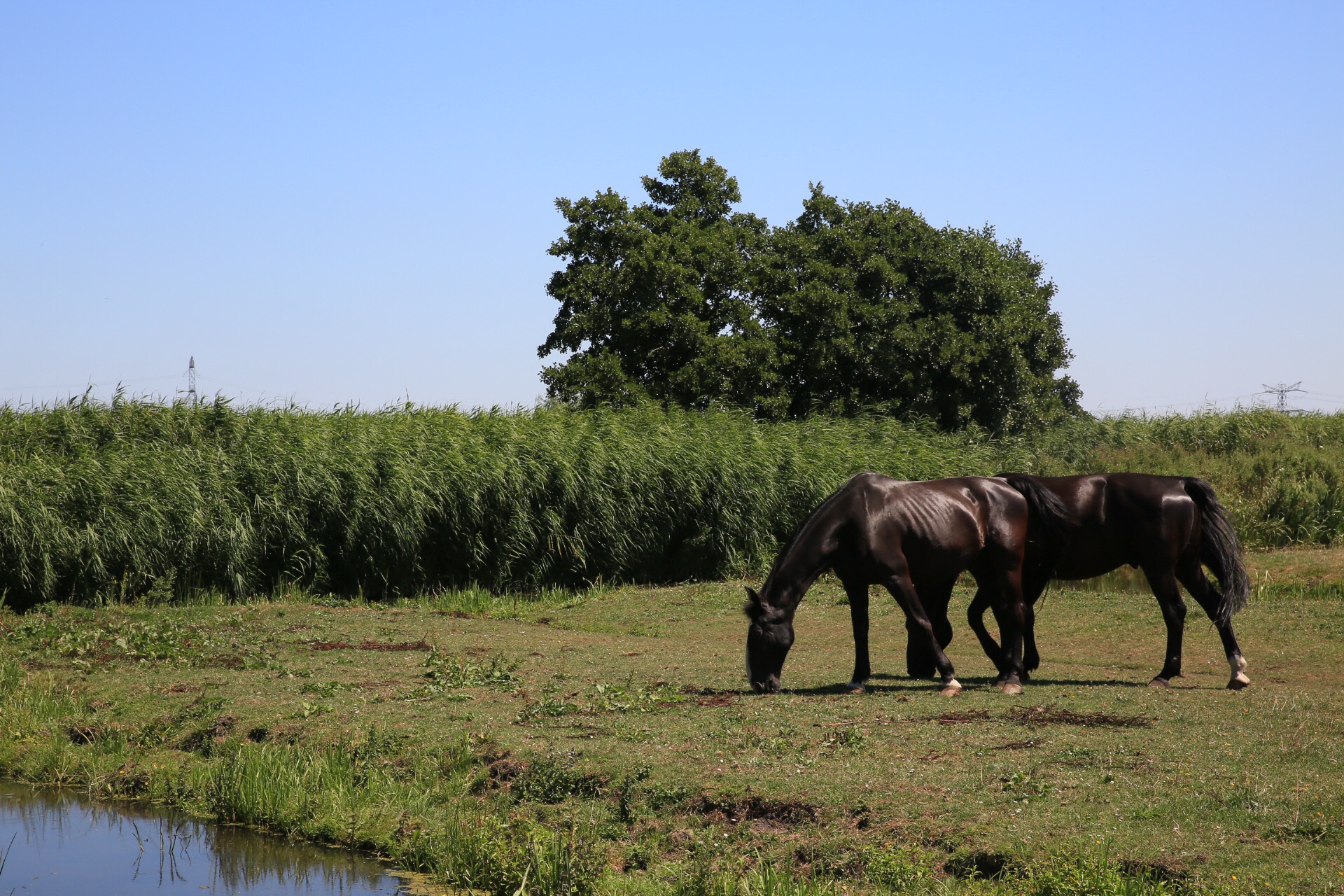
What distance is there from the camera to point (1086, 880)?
593cm

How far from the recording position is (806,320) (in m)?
34.2

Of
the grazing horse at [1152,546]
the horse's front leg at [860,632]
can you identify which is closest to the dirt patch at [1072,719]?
the horse's front leg at [860,632]

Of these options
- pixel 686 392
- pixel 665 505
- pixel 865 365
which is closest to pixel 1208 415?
pixel 865 365

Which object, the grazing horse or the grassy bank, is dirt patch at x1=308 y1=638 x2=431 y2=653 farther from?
the grazing horse

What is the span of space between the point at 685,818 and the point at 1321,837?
11.3ft

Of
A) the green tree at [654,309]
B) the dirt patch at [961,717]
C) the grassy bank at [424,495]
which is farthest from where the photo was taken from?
the green tree at [654,309]

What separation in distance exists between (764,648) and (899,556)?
4.74ft

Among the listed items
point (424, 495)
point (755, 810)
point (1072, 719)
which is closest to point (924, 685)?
point (1072, 719)

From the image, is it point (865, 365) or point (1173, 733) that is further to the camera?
point (865, 365)

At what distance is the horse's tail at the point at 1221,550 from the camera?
11.5 meters

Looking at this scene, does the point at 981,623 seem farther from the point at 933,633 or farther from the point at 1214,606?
the point at 1214,606

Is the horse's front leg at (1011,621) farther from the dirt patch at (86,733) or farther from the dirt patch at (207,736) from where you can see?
the dirt patch at (86,733)

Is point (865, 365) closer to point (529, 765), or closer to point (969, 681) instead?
point (969, 681)

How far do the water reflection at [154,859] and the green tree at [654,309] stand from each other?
2329 centimetres
